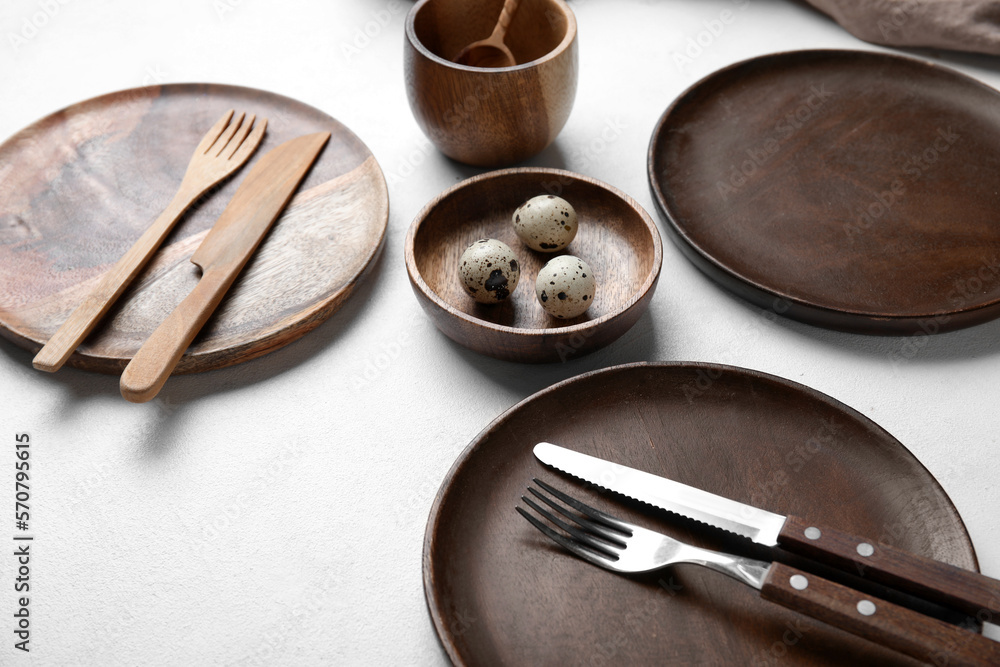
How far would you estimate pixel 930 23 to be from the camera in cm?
107

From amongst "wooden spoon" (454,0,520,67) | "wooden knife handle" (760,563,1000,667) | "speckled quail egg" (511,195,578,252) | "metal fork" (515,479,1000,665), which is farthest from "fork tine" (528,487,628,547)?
"wooden spoon" (454,0,520,67)

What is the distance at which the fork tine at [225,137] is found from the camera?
917mm

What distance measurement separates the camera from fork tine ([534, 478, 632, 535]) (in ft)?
1.90

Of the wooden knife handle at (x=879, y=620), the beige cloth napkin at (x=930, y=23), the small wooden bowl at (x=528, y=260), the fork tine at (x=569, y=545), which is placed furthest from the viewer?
the beige cloth napkin at (x=930, y=23)

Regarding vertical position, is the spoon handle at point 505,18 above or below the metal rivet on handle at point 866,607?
above

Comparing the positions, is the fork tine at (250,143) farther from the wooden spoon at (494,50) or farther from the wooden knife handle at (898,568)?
the wooden knife handle at (898,568)

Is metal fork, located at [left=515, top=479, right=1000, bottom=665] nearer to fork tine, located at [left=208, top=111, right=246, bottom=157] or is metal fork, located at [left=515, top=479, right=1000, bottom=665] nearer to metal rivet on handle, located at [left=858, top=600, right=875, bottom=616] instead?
metal rivet on handle, located at [left=858, top=600, right=875, bottom=616]

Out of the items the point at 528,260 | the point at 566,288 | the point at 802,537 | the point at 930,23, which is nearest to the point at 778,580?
the point at 802,537

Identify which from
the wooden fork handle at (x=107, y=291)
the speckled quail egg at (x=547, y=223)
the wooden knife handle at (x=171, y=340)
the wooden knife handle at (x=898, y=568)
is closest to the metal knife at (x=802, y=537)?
the wooden knife handle at (x=898, y=568)

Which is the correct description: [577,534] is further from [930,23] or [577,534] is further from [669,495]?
[930,23]

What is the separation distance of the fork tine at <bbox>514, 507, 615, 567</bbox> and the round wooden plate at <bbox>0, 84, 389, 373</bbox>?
326 mm

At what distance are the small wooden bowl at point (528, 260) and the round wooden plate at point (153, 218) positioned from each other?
0.28 feet

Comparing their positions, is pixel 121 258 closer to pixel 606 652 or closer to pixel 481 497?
pixel 481 497

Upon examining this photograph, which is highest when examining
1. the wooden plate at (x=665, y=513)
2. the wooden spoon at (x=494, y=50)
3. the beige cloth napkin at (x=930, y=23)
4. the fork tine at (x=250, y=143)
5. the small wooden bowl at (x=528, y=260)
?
the wooden spoon at (x=494, y=50)
